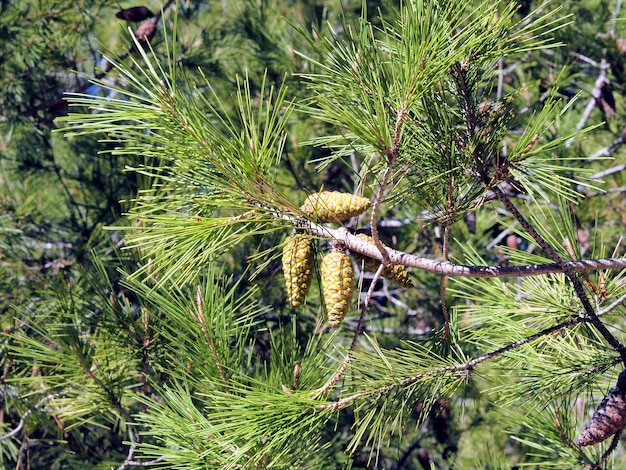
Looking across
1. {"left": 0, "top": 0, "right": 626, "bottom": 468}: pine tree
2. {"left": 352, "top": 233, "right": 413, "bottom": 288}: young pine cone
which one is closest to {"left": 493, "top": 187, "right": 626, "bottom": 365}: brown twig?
{"left": 0, "top": 0, "right": 626, "bottom": 468}: pine tree

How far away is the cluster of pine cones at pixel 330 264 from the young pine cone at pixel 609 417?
0.30 metres

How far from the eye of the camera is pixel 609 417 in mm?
841

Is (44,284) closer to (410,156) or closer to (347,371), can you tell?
(347,371)

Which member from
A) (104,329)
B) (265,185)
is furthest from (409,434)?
(265,185)

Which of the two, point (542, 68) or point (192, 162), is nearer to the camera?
point (192, 162)

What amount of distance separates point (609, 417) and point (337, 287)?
1.26 ft

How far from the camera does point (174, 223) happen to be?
73cm

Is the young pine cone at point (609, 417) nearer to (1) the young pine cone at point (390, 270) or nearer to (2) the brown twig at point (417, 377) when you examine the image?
(2) the brown twig at point (417, 377)

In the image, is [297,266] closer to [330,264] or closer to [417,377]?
[330,264]

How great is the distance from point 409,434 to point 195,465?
179cm

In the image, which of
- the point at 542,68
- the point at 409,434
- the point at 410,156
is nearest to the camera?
the point at 410,156

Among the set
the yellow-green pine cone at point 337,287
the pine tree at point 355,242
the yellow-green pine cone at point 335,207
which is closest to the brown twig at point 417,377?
the pine tree at point 355,242

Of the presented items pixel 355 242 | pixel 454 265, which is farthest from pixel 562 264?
pixel 355 242

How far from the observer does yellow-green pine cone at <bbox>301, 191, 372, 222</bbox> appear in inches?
30.5
